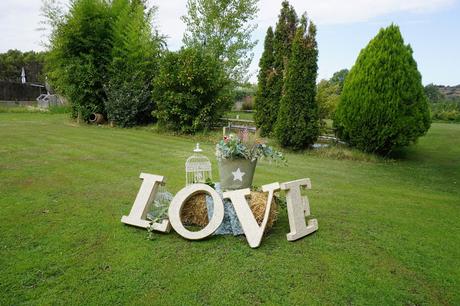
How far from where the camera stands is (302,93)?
8977mm

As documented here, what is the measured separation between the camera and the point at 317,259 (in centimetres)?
308

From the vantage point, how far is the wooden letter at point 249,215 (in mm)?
3277

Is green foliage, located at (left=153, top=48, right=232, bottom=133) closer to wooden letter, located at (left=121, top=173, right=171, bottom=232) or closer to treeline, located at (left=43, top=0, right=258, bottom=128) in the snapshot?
treeline, located at (left=43, top=0, right=258, bottom=128)

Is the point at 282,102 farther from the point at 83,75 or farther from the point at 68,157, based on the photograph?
the point at 83,75

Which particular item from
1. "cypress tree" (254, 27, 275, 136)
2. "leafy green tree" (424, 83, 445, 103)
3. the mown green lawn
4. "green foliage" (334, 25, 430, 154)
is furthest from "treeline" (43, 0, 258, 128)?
"leafy green tree" (424, 83, 445, 103)

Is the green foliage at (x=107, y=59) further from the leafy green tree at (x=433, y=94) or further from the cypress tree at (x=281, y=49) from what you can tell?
the leafy green tree at (x=433, y=94)

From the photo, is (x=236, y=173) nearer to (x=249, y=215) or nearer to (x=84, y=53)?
(x=249, y=215)

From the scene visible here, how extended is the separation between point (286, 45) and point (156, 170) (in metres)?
6.44

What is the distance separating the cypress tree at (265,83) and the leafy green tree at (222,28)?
6.20 meters

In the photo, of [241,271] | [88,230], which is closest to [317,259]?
[241,271]

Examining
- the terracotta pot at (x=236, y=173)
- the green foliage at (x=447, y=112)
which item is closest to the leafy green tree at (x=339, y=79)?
the green foliage at (x=447, y=112)

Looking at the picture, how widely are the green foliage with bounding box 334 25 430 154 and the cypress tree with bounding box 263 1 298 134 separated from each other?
9.01 ft

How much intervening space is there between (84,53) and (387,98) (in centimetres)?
1104

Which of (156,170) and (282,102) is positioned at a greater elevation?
(282,102)
